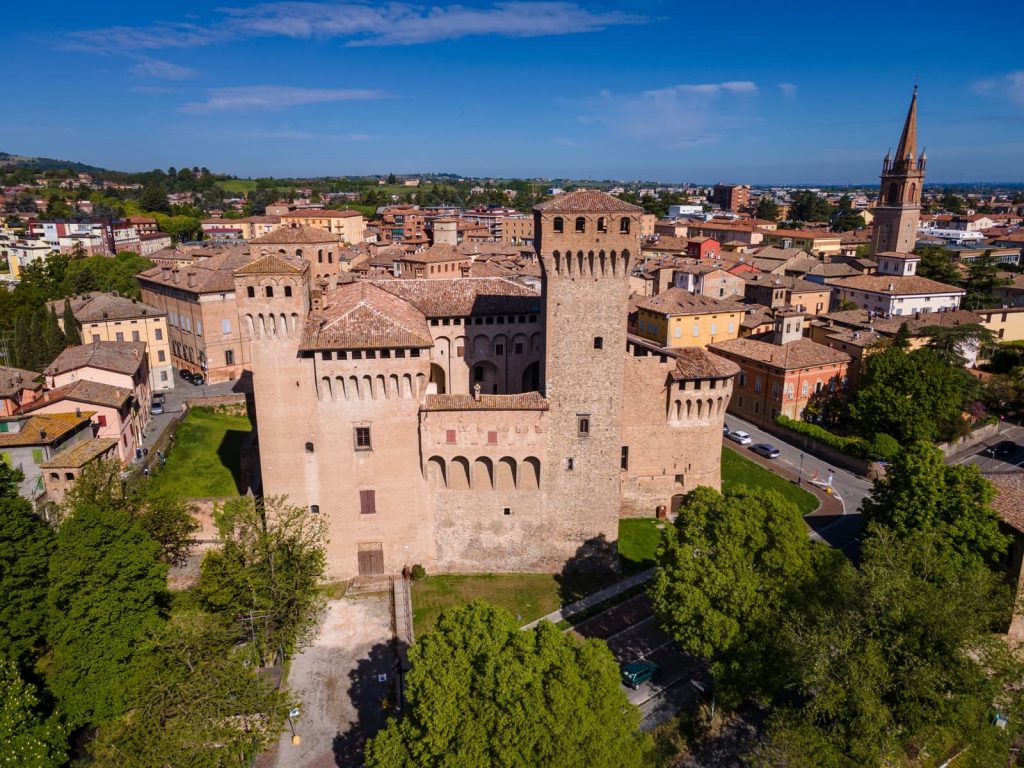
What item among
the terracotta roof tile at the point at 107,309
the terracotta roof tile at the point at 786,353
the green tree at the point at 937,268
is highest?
the green tree at the point at 937,268

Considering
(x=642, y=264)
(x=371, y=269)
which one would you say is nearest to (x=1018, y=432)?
(x=642, y=264)

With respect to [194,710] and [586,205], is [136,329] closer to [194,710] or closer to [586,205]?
[586,205]

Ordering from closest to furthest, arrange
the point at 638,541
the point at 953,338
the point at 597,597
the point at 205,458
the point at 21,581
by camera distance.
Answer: the point at 21,581 → the point at 597,597 → the point at 638,541 → the point at 205,458 → the point at 953,338

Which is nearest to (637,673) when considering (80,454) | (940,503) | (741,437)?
(940,503)

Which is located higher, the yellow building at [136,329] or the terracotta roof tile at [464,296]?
the terracotta roof tile at [464,296]

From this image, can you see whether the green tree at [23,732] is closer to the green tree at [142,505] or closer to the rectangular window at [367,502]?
the green tree at [142,505]

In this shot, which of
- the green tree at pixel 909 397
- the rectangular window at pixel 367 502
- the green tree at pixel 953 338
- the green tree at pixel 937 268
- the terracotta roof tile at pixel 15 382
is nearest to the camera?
the rectangular window at pixel 367 502

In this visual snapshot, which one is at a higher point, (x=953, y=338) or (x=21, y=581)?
(x=953, y=338)

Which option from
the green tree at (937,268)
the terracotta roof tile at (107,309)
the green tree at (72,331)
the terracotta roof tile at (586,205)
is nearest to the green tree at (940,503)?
the terracotta roof tile at (586,205)
